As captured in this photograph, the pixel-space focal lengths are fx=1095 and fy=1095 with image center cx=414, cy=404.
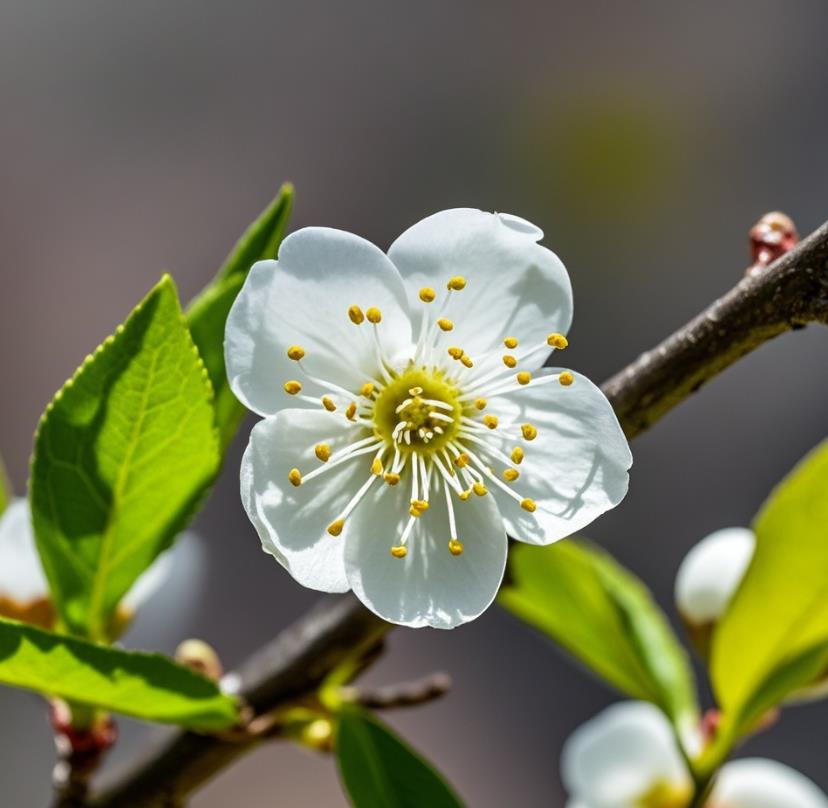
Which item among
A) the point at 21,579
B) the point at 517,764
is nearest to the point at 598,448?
the point at 21,579

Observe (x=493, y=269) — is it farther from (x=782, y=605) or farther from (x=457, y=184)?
(x=457, y=184)

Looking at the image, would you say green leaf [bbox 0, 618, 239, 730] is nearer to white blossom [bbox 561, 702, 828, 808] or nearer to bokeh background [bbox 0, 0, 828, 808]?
white blossom [bbox 561, 702, 828, 808]

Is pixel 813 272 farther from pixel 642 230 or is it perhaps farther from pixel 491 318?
pixel 642 230

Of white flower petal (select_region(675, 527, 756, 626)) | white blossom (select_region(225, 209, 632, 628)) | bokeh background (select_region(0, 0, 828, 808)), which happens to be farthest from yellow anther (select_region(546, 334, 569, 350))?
bokeh background (select_region(0, 0, 828, 808))

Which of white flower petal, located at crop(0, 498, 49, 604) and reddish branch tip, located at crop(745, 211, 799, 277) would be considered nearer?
reddish branch tip, located at crop(745, 211, 799, 277)

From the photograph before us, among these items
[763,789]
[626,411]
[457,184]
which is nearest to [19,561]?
[626,411]

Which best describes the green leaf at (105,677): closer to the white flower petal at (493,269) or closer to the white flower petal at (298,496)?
the white flower petal at (298,496)
